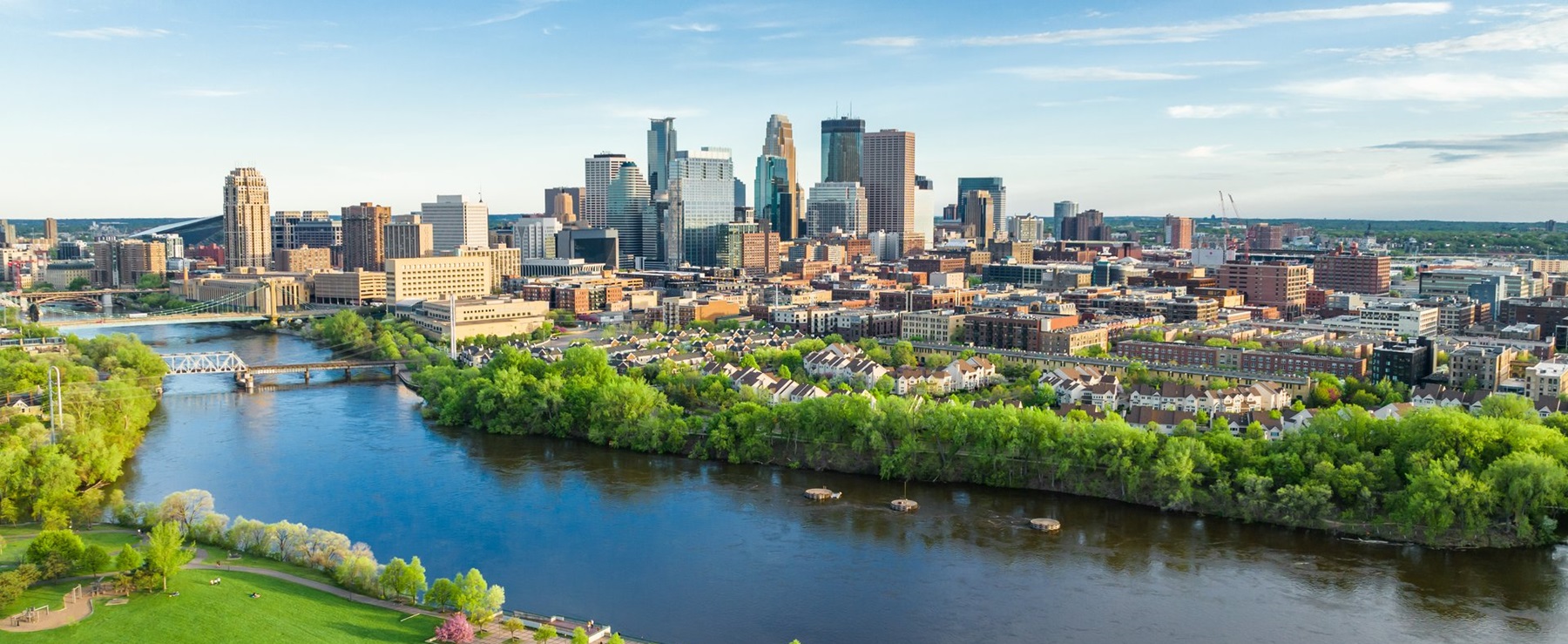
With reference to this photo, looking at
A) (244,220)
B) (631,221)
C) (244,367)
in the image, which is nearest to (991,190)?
(631,221)

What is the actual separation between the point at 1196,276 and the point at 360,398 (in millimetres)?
41563

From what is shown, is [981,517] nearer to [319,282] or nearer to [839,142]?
[319,282]

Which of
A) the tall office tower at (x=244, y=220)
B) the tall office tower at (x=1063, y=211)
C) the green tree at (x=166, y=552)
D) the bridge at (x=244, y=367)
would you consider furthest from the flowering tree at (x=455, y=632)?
the tall office tower at (x=1063, y=211)

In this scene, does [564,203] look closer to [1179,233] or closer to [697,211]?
[697,211]

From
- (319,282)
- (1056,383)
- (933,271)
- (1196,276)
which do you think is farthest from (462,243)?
(1056,383)

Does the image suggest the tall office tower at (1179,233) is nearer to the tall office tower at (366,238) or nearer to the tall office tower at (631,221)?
the tall office tower at (631,221)

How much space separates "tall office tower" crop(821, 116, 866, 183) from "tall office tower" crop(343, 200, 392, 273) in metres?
49.1

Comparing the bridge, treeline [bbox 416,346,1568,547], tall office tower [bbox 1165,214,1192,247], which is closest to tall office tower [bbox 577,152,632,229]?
tall office tower [bbox 1165,214,1192,247]

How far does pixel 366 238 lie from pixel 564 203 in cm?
4188

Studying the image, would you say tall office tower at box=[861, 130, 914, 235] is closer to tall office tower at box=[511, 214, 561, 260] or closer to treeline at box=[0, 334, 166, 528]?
tall office tower at box=[511, 214, 561, 260]

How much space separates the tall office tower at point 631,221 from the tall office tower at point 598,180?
19.7ft

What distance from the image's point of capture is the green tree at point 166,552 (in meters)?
13.6

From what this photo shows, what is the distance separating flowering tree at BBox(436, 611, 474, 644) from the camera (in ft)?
41.5

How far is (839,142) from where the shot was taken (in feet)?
389
